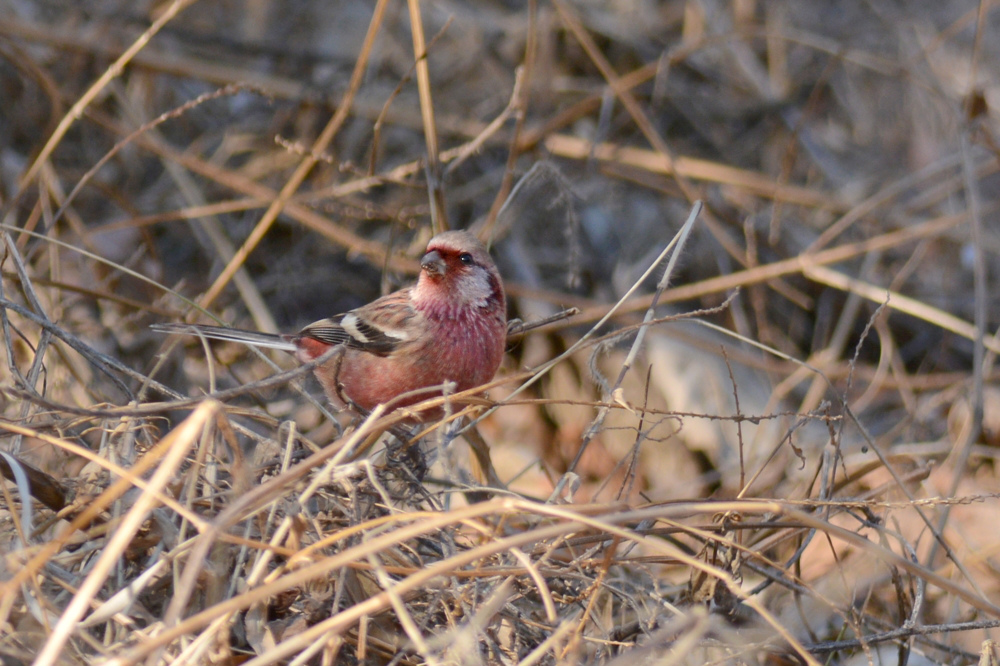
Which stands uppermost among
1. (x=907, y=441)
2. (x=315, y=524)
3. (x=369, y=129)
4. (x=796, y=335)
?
(x=369, y=129)

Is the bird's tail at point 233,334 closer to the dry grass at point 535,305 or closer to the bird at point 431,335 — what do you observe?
the bird at point 431,335

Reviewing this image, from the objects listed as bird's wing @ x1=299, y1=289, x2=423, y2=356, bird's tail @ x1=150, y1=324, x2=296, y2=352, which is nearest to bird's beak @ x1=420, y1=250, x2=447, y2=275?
bird's wing @ x1=299, y1=289, x2=423, y2=356

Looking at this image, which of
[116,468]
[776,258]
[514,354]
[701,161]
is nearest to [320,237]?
[514,354]

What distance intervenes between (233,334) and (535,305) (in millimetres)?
2263

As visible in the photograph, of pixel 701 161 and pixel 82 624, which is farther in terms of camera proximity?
pixel 701 161

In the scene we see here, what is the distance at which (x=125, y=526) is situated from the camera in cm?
161

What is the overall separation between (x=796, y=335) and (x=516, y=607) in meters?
3.94

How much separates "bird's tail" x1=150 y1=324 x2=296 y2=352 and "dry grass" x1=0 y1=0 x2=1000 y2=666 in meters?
0.12

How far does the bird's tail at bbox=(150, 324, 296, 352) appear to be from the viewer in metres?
3.60

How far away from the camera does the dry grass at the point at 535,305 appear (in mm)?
2293

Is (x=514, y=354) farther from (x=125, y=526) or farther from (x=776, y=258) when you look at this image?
(x=125, y=526)

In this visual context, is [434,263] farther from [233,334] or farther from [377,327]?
[233,334]

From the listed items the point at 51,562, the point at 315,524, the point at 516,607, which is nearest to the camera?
the point at 51,562

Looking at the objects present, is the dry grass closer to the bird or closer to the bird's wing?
the bird
